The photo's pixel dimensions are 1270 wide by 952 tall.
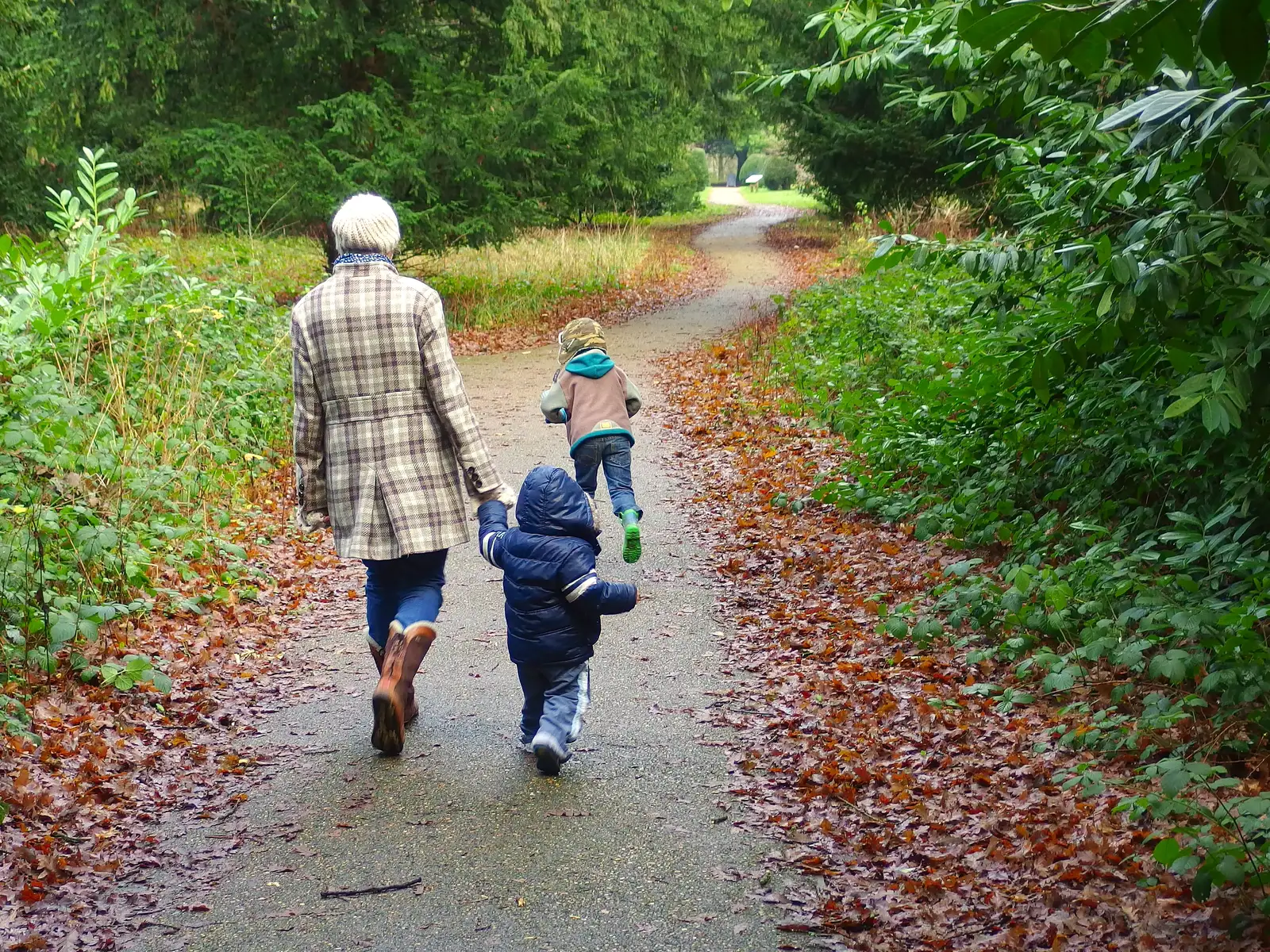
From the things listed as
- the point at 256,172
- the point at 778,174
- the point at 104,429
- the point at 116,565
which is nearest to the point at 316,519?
the point at 116,565

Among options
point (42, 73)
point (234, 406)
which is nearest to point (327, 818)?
point (234, 406)

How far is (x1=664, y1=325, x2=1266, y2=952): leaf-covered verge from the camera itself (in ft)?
11.1

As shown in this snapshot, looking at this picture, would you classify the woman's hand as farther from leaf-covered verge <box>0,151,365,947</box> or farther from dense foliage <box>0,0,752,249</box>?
dense foliage <box>0,0,752,249</box>

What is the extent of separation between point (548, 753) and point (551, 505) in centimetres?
100

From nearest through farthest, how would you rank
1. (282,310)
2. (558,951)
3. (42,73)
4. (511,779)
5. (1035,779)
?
(558,951)
(1035,779)
(511,779)
(282,310)
(42,73)

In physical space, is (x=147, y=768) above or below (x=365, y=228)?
below

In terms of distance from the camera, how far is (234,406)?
9.30 metres

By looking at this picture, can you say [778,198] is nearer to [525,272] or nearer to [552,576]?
[525,272]

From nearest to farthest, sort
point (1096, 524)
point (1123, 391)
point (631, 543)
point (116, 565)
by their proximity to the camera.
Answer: point (1123, 391), point (1096, 524), point (116, 565), point (631, 543)

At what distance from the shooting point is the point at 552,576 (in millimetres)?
4402

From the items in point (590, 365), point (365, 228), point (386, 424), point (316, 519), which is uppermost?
point (365, 228)

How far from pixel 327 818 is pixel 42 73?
576 inches

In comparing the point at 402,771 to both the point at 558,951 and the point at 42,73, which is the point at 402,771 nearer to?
the point at 558,951

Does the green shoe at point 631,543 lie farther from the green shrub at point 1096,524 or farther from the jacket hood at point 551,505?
the jacket hood at point 551,505
